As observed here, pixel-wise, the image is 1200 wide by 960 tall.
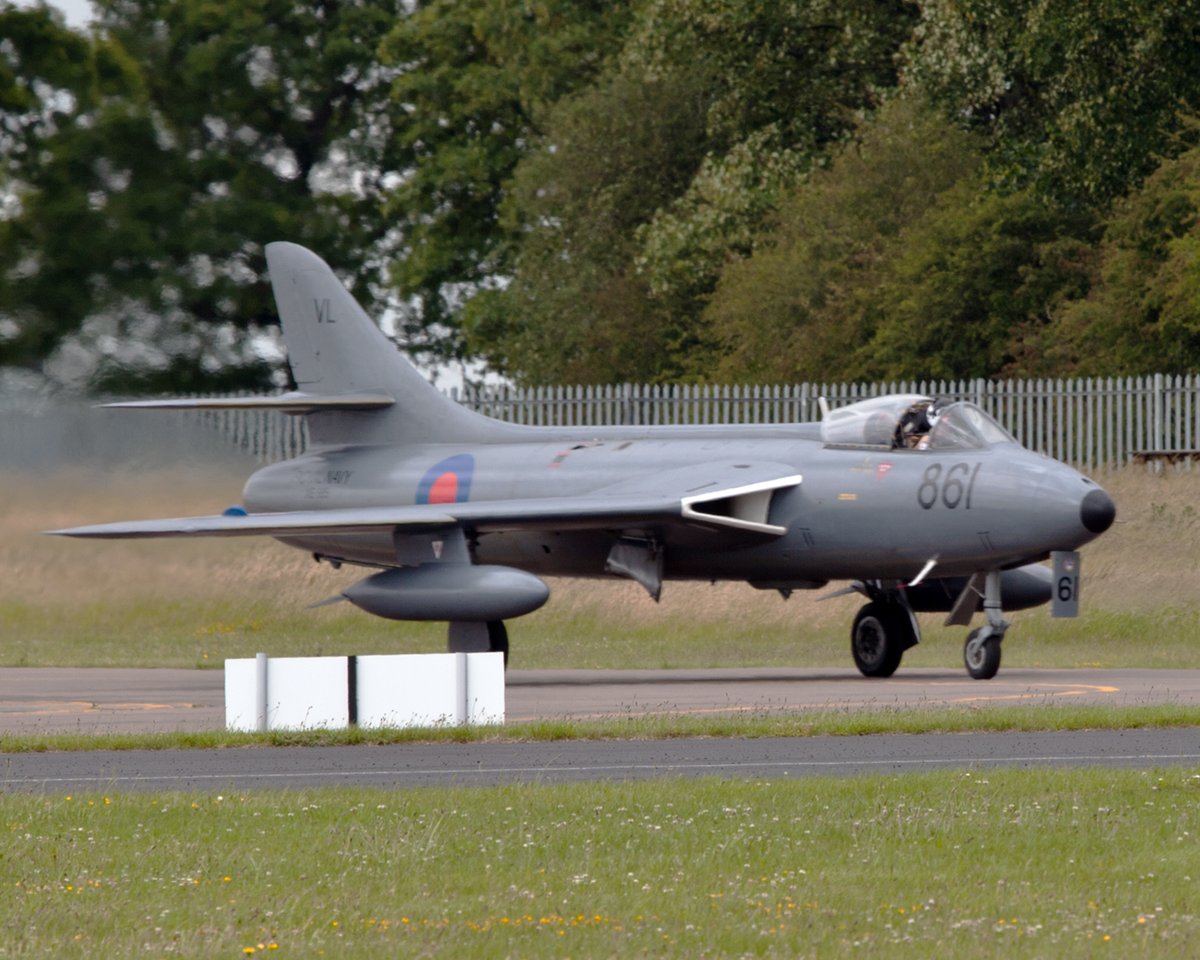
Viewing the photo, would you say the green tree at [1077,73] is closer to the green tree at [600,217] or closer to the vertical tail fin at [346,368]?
the green tree at [600,217]

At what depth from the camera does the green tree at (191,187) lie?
3844 cm

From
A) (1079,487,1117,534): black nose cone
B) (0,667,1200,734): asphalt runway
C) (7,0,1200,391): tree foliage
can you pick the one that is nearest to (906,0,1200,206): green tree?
(7,0,1200,391): tree foliage

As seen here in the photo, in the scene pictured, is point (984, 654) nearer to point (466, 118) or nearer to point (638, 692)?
point (638, 692)

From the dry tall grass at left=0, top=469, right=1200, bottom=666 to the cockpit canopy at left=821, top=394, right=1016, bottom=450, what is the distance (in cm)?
739

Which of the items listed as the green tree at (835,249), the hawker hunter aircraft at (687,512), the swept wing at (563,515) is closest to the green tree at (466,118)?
the green tree at (835,249)

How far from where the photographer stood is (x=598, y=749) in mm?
14672

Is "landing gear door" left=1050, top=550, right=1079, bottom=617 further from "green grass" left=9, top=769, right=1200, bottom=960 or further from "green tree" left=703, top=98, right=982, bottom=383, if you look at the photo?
"green tree" left=703, top=98, right=982, bottom=383

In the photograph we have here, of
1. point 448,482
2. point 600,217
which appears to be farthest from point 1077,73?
point 448,482

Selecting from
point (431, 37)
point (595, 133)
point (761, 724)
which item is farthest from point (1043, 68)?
point (761, 724)

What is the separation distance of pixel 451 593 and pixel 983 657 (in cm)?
552

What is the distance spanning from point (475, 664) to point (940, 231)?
27.5 metres

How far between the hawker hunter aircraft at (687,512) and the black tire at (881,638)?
2 centimetres

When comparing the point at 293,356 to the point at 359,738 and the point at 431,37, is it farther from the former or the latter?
the point at 431,37

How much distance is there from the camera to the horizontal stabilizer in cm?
2558
